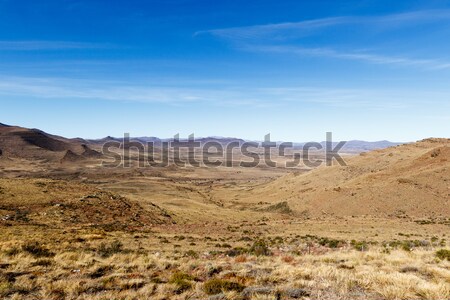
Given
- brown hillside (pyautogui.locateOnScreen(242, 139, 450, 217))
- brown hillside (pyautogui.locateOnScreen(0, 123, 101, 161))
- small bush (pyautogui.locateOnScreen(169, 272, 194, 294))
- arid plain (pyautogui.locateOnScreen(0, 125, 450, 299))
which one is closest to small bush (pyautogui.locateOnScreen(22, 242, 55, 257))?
arid plain (pyautogui.locateOnScreen(0, 125, 450, 299))

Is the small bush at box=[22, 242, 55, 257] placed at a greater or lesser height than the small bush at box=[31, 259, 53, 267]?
lesser

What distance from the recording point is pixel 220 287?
8.94 metres

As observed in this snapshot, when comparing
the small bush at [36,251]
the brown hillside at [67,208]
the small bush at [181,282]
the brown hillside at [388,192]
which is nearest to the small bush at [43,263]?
the small bush at [36,251]

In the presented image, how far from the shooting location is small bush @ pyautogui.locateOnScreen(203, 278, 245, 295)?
878 cm

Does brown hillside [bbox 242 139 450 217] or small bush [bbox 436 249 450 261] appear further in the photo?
brown hillside [bbox 242 139 450 217]

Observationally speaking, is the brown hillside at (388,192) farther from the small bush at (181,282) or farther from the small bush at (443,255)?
the small bush at (181,282)

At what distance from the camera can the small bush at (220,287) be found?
28.8ft

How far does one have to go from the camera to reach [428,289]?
808cm

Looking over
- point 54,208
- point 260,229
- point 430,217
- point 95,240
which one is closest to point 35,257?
point 95,240

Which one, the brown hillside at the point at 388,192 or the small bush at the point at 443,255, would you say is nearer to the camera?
the small bush at the point at 443,255

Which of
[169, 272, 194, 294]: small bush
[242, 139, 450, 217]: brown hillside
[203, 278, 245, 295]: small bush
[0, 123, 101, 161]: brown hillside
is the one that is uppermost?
[0, 123, 101, 161]: brown hillside

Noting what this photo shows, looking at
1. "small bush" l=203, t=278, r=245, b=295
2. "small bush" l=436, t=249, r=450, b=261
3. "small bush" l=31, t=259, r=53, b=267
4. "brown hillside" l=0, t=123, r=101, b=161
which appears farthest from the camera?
"brown hillside" l=0, t=123, r=101, b=161

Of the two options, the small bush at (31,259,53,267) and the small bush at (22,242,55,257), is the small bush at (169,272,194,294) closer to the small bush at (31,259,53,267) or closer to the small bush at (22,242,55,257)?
the small bush at (31,259,53,267)

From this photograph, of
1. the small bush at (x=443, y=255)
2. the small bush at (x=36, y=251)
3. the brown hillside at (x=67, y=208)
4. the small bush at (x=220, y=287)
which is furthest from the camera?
the brown hillside at (x=67, y=208)
